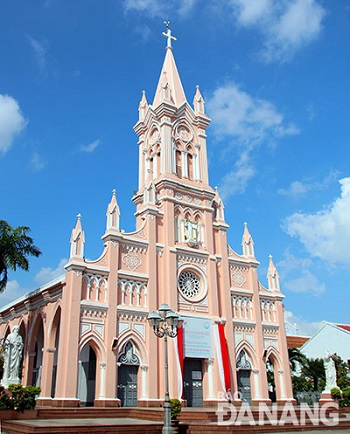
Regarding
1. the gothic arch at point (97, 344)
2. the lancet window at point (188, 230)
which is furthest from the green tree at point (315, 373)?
the gothic arch at point (97, 344)

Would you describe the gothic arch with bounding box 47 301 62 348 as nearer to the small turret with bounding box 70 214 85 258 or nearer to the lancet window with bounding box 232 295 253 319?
the small turret with bounding box 70 214 85 258

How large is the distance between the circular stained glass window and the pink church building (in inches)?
2.9

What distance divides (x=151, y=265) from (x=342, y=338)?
93.5 ft

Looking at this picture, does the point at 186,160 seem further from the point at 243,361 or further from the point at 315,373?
the point at 315,373

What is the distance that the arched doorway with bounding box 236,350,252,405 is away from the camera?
97.9ft

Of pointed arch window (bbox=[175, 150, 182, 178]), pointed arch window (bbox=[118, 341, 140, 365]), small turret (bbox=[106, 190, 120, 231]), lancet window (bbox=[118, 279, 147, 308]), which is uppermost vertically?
pointed arch window (bbox=[175, 150, 182, 178])

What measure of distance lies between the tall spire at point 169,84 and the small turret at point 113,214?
9835mm

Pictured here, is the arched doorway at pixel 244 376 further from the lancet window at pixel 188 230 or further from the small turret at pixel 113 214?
the small turret at pixel 113 214

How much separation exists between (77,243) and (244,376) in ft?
47.5

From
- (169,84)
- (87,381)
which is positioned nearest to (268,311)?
(87,381)

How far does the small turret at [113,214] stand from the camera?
91.0 ft

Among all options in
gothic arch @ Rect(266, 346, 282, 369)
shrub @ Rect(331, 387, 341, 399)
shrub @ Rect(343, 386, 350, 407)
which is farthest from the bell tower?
shrub @ Rect(343, 386, 350, 407)

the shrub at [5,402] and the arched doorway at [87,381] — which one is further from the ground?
the arched doorway at [87,381]

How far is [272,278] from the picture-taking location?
34.7 metres
